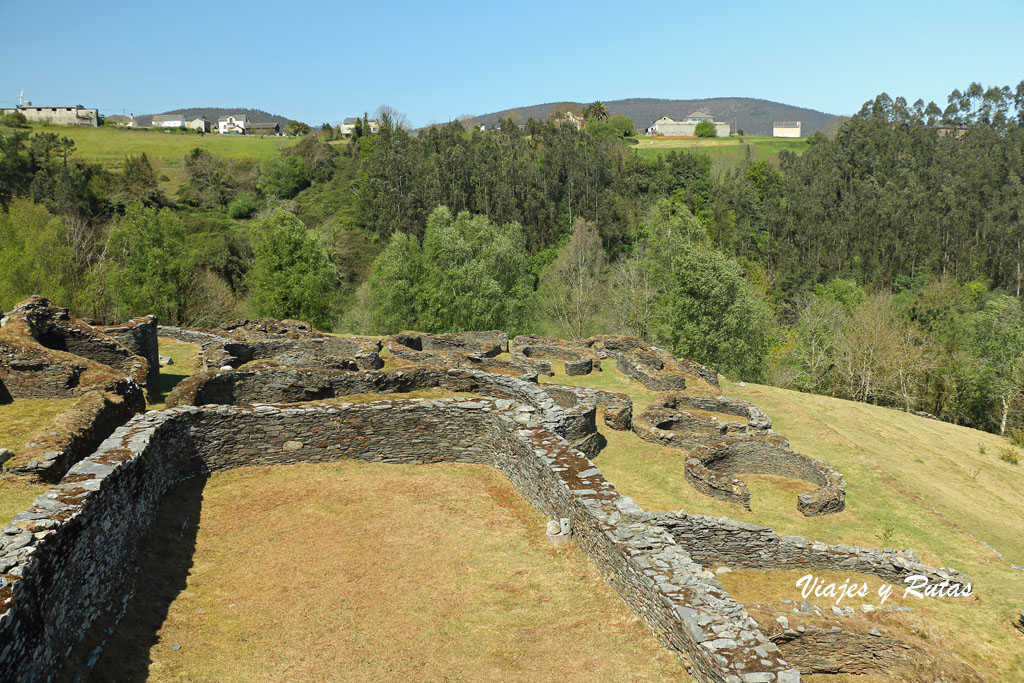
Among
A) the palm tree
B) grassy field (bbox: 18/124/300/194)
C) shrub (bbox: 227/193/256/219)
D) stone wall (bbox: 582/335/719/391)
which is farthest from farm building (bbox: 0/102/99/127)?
stone wall (bbox: 582/335/719/391)

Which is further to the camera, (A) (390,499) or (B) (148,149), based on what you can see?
(B) (148,149)

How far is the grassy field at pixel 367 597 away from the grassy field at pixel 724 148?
513 ft

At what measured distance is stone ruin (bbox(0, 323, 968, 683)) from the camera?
7949 mm

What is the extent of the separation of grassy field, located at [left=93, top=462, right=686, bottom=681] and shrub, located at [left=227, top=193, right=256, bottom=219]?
103569 millimetres

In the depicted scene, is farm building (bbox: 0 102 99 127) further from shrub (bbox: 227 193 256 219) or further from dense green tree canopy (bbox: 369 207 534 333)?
dense green tree canopy (bbox: 369 207 534 333)

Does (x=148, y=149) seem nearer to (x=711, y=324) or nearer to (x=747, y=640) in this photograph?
(x=711, y=324)

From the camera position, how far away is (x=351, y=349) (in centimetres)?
3209

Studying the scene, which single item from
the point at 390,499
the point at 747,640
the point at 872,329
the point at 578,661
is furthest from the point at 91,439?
the point at 872,329

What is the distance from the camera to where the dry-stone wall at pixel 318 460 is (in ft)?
25.1

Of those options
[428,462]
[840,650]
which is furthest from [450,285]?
[840,650]

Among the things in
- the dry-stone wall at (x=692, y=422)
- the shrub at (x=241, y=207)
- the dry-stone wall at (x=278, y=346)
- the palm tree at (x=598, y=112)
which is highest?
the palm tree at (x=598, y=112)

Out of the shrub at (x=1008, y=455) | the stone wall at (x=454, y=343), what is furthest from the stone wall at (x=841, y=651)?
the shrub at (x=1008, y=455)

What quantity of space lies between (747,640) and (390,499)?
859 centimetres

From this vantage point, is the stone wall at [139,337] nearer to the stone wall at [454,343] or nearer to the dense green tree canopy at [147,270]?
the stone wall at [454,343]
